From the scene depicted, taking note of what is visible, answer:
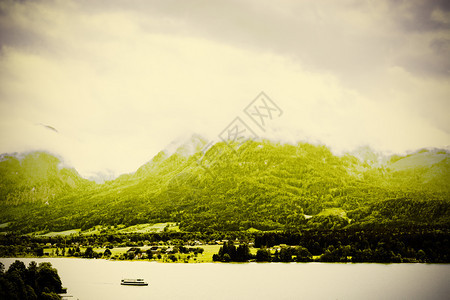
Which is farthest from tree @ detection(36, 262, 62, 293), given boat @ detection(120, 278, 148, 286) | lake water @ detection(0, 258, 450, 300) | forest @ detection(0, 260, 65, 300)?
boat @ detection(120, 278, 148, 286)

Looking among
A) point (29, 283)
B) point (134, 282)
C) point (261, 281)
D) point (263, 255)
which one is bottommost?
point (134, 282)

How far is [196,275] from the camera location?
300 feet

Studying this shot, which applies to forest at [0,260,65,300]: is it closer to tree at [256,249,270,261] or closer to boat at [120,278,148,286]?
boat at [120,278,148,286]

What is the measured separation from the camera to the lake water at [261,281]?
71.4m

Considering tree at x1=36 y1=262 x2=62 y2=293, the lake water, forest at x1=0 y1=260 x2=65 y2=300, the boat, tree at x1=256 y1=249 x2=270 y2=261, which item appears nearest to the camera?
forest at x1=0 y1=260 x2=65 y2=300

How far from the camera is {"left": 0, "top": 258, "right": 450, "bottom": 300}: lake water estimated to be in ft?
234

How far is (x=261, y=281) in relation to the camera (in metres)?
82.4

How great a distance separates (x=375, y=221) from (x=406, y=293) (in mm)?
96801

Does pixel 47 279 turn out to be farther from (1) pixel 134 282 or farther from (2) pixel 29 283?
(1) pixel 134 282

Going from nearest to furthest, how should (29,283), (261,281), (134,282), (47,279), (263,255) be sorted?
1. (29,283)
2. (47,279)
3. (261,281)
4. (134,282)
5. (263,255)

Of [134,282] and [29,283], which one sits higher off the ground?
[29,283]

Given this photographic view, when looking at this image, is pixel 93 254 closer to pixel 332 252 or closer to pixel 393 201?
pixel 332 252

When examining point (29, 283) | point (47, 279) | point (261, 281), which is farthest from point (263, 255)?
point (29, 283)

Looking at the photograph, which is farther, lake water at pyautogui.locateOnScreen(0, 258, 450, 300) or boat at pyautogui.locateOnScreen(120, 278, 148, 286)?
boat at pyautogui.locateOnScreen(120, 278, 148, 286)
